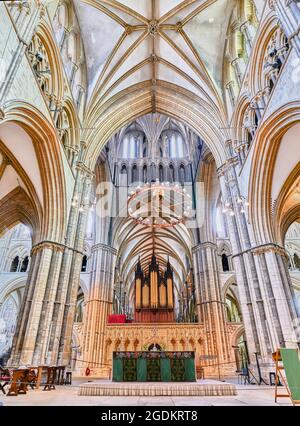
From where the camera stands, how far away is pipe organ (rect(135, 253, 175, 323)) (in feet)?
72.4

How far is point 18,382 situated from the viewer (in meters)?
5.58

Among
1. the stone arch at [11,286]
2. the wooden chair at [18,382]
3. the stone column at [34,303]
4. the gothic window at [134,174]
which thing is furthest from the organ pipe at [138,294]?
the wooden chair at [18,382]

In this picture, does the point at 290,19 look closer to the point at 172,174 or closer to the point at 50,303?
the point at 50,303

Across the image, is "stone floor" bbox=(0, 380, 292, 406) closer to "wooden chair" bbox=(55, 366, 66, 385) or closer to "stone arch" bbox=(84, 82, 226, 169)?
"wooden chair" bbox=(55, 366, 66, 385)

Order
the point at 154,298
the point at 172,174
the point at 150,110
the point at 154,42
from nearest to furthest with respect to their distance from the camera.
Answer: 1. the point at 154,42
2. the point at 150,110
3. the point at 154,298
4. the point at 172,174

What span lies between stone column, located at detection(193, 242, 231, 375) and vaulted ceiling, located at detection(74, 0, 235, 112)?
35.5 ft

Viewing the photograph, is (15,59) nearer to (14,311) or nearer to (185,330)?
(185,330)

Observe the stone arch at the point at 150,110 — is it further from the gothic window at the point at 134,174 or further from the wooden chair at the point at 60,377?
the wooden chair at the point at 60,377

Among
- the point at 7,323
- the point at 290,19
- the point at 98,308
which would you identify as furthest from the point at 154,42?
the point at 7,323

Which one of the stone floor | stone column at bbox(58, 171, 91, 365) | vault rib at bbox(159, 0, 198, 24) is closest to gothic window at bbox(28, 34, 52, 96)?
stone column at bbox(58, 171, 91, 365)

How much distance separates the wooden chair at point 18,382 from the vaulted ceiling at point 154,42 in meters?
13.1

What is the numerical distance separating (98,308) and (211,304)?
25.8 feet
